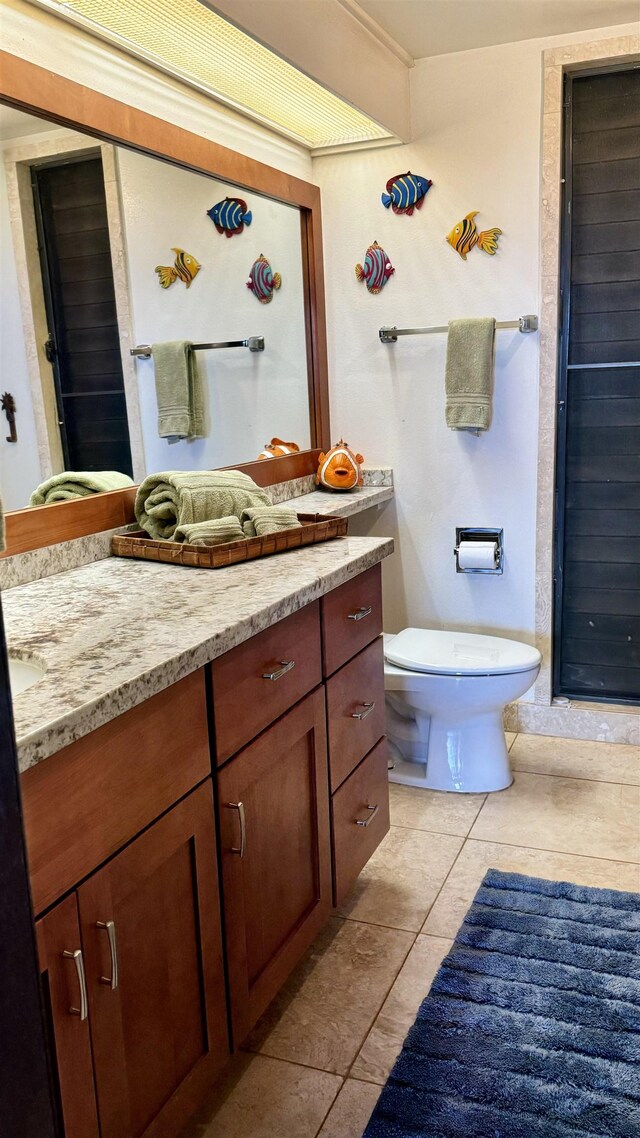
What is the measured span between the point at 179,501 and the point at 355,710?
2.03 ft

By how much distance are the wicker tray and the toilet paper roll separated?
3.01 feet

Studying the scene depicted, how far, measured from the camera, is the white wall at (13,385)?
168cm

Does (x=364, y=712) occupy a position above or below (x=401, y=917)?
above

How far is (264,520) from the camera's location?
203 cm

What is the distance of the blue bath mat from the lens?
146cm

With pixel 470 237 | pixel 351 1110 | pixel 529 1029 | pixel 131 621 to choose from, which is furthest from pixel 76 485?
pixel 470 237

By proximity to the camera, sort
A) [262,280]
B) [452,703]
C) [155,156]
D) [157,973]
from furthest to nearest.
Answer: [262,280] < [452,703] < [155,156] < [157,973]

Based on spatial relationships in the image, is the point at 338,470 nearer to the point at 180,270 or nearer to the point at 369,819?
the point at 180,270

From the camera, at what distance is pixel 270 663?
156 centimetres

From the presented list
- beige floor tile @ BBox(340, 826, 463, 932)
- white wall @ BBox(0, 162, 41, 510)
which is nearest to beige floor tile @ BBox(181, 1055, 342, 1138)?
beige floor tile @ BBox(340, 826, 463, 932)

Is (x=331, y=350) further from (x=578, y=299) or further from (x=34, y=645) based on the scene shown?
(x=34, y=645)

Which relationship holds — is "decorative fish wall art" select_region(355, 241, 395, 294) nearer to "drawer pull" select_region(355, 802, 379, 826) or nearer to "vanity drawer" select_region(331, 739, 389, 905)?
"vanity drawer" select_region(331, 739, 389, 905)

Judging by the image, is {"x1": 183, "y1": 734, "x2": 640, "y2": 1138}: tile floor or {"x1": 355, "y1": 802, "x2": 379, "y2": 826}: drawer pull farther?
{"x1": 355, "y1": 802, "x2": 379, "y2": 826}: drawer pull

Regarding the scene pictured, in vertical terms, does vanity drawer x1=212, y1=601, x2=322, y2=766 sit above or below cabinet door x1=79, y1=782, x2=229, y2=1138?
above
